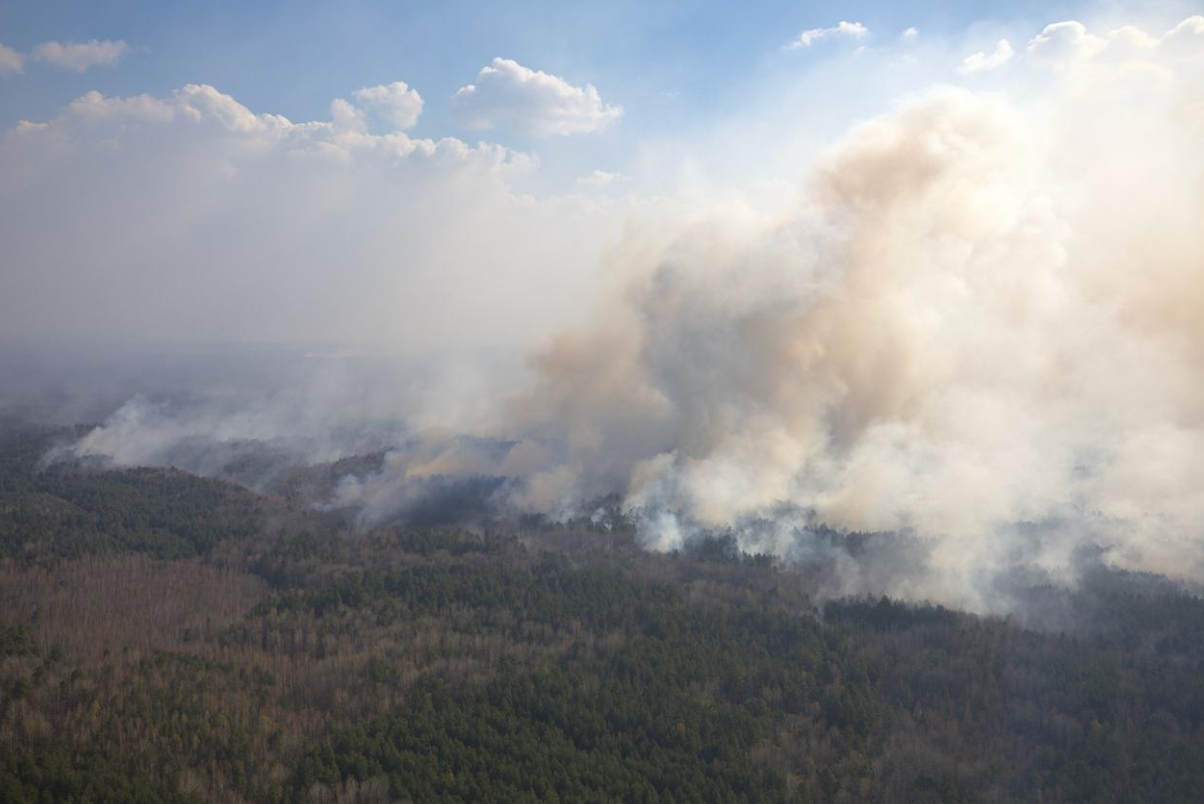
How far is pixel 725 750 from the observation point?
38.8 metres

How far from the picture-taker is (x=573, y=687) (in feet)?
149

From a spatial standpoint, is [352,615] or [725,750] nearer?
[725,750]

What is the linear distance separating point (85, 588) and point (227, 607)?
12734 millimetres

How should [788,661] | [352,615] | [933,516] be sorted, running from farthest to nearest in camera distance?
[933,516] → [352,615] → [788,661]

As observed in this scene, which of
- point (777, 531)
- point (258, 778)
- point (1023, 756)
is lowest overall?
point (258, 778)

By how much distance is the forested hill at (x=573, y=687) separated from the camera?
3606cm

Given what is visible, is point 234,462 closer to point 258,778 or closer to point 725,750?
point 258,778

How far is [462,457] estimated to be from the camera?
332 feet

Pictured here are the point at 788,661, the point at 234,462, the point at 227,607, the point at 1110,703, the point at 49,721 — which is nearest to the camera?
the point at 49,721

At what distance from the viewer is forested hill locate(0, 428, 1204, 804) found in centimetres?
3606

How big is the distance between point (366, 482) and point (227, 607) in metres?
42.0

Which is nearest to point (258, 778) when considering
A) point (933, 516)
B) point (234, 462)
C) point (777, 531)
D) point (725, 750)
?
point (725, 750)

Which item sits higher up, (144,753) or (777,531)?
(777,531)

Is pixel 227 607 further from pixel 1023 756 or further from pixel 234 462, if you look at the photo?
pixel 234 462
